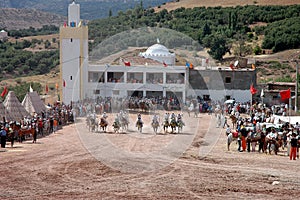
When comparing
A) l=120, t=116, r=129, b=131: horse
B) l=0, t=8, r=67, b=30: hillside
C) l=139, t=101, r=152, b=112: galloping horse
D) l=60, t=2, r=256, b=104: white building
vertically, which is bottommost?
l=120, t=116, r=129, b=131: horse

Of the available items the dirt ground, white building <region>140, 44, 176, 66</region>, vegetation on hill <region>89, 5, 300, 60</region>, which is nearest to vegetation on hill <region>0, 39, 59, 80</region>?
vegetation on hill <region>89, 5, 300, 60</region>

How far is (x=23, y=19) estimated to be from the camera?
154125 mm

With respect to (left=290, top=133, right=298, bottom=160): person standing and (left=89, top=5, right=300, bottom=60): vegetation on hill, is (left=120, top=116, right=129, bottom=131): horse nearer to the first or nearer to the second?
(left=290, top=133, right=298, bottom=160): person standing

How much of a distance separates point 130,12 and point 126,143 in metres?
78.5

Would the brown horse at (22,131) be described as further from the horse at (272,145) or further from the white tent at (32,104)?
the horse at (272,145)

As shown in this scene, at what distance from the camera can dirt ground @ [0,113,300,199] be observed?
18.0 metres

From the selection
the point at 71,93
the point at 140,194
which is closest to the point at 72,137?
the point at 140,194

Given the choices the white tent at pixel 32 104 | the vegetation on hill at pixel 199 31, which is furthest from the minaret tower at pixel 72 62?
the vegetation on hill at pixel 199 31

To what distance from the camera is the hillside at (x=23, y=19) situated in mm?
145125

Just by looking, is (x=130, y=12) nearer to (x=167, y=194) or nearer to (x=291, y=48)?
(x=291, y=48)

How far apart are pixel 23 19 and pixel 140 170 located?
139 metres

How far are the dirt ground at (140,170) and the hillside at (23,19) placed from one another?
383 ft

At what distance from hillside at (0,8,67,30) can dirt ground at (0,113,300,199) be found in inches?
4591

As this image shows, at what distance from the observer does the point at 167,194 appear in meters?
17.8
